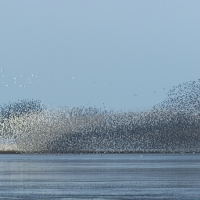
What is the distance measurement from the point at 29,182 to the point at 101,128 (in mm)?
141381

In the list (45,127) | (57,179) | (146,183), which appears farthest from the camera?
(45,127)

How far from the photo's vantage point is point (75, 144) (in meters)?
200

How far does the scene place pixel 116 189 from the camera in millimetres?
45938

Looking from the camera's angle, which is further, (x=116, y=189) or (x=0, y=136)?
(x=0, y=136)

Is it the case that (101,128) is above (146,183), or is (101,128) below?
above

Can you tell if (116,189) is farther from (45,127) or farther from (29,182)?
(45,127)

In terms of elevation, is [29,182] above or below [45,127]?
below

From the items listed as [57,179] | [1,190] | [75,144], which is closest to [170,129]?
[75,144]

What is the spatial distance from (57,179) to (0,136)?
455ft

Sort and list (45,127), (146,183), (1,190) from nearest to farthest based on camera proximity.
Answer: (1,190), (146,183), (45,127)

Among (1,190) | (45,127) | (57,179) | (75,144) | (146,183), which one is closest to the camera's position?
(1,190)

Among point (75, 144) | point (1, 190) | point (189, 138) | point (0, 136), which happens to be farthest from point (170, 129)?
point (1, 190)

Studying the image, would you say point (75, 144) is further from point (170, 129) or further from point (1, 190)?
point (1, 190)

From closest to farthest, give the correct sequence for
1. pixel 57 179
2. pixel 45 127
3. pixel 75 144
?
1. pixel 57 179
2. pixel 45 127
3. pixel 75 144
